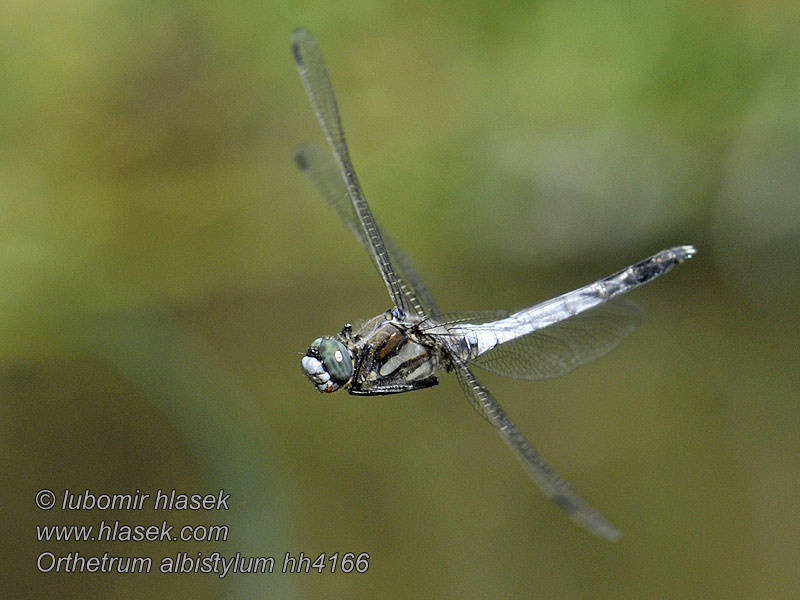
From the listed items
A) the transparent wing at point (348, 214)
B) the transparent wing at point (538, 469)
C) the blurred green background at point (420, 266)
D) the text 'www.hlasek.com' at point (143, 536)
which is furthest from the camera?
the blurred green background at point (420, 266)

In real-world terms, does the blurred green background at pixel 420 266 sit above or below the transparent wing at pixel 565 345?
above

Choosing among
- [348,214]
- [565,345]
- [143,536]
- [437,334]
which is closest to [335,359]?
[437,334]

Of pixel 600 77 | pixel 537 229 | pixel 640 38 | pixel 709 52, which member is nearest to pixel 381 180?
pixel 537 229

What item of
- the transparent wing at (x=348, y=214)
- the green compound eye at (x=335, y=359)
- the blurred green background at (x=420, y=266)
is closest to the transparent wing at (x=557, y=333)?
the transparent wing at (x=348, y=214)

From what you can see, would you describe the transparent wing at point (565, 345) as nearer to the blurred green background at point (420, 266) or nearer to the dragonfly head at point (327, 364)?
the dragonfly head at point (327, 364)

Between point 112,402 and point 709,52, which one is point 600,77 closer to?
point 709,52

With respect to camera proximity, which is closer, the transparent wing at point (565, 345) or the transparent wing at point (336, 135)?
the transparent wing at point (336, 135)

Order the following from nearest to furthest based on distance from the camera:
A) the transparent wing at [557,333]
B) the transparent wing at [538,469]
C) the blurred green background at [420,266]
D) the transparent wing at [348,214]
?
1. the transparent wing at [538,469]
2. the transparent wing at [348,214]
3. the transparent wing at [557,333]
4. the blurred green background at [420,266]

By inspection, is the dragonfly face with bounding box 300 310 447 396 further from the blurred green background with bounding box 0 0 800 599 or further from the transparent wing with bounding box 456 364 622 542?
the blurred green background with bounding box 0 0 800 599

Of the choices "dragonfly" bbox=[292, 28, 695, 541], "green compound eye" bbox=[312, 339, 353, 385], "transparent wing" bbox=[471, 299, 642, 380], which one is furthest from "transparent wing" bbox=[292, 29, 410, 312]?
"transparent wing" bbox=[471, 299, 642, 380]
